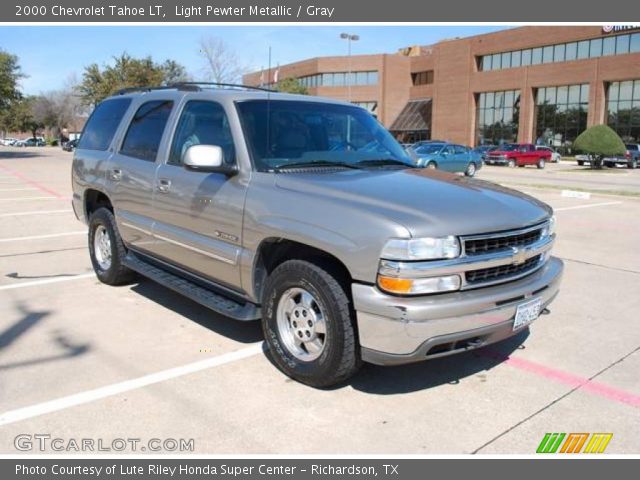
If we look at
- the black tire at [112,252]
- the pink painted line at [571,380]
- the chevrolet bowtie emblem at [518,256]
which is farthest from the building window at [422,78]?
the chevrolet bowtie emblem at [518,256]

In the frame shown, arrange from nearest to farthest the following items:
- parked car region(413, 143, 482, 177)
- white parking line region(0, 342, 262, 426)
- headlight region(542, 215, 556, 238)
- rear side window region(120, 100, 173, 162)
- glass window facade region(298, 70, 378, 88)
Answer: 1. white parking line region(0, 342, 262, 426)
2. headlight region(542, 215, 556, 238)
3. rear side window region(120, 100, 173, 162)
4. parked car region(413, 143, 482, 177)
5. glass window facade region(298, 70, 378, 88)

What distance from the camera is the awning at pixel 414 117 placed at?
2842 inches

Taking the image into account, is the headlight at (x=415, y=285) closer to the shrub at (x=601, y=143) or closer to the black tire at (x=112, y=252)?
the black tire at (x=112, y=252)

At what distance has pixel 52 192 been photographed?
16844 millimetres

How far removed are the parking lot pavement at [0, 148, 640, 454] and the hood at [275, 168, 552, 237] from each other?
116 centimetres

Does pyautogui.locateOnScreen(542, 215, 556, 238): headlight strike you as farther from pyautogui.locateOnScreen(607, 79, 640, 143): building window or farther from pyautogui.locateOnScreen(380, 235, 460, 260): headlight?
pyautogui.locateOnScreen(607, 79, 640, 143): building window

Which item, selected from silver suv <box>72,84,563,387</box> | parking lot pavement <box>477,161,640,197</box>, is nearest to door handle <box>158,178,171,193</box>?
silver suv <box>72,84,563,387</box>

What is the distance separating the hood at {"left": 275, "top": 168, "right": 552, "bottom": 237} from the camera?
11.5 ft

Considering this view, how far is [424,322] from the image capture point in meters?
3.36

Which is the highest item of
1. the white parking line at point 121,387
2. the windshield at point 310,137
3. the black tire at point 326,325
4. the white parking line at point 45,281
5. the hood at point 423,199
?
the windshield at point 310,137

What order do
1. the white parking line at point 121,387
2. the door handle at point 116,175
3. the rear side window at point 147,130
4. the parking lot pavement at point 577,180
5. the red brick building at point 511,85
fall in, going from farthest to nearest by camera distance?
the red brick building at point 511,85 → the parking lot pavement at point 577,180 → the door handle at point 116,175 → the rear side window at point 147,130 → the white parking line at point 121,387

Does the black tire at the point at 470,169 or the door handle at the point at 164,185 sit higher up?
the door handle at the point at 164,185

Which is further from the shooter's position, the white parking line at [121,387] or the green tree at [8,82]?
the green tree at [8,82]

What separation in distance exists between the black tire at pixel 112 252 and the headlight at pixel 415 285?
357cm
